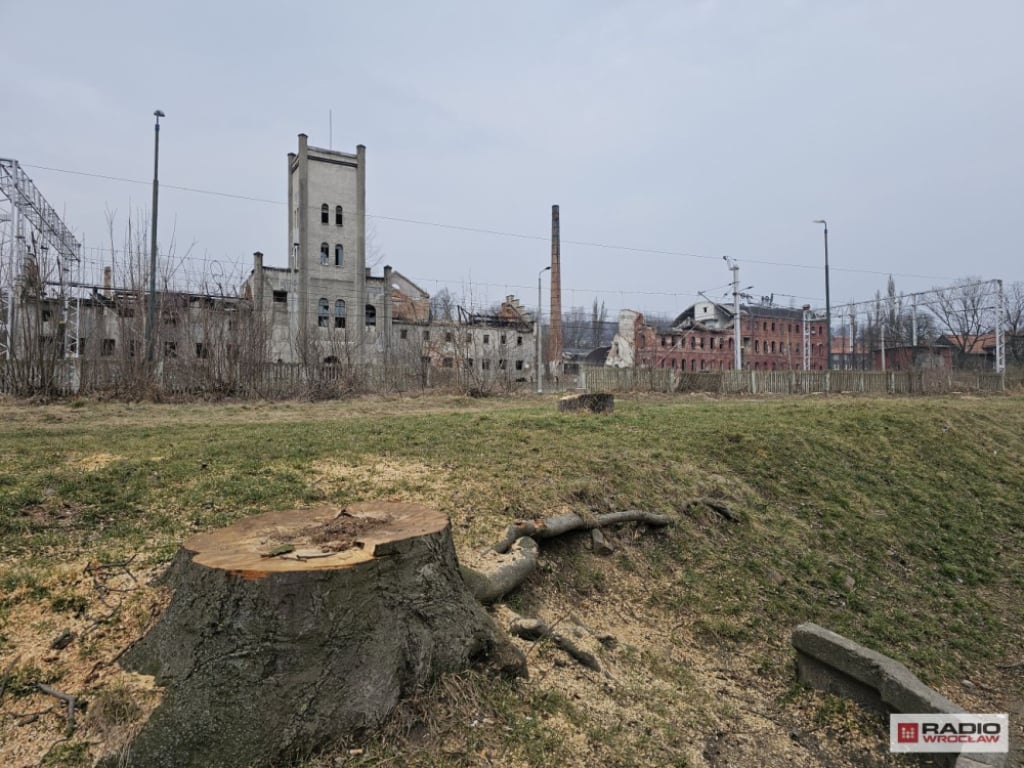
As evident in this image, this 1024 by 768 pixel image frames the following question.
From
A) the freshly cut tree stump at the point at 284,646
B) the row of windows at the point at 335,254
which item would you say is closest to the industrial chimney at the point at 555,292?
the row of windows at the point at 335,254

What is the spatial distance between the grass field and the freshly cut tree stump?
0.15 m

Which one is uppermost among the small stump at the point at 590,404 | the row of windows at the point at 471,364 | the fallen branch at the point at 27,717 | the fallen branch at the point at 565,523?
the row of windows at the point at 471,364

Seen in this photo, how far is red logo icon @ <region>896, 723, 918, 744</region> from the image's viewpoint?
397 cm

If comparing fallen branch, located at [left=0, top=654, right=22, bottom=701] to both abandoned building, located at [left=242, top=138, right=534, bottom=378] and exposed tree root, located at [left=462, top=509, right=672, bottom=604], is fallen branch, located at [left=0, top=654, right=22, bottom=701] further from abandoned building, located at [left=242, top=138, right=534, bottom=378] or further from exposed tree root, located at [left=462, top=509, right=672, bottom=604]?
abandoned building, located at [left=242, top=138, right=534, bottom=378]

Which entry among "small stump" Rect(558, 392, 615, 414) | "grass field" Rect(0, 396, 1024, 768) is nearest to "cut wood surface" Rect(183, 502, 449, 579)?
"grass field" Rect(0, 396, 1024, 768)

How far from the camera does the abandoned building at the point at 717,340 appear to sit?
6288 cm

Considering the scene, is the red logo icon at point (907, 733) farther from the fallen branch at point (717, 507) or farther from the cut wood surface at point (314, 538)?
the cut wood surface at point (314, 538)

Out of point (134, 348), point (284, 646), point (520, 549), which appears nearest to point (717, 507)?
point (520, 549)

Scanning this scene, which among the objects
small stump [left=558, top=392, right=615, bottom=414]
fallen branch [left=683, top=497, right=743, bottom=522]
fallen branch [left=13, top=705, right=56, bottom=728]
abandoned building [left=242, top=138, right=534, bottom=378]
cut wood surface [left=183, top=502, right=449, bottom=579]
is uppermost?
abandoned building [left=242, top=138, right=534, bottom=378]

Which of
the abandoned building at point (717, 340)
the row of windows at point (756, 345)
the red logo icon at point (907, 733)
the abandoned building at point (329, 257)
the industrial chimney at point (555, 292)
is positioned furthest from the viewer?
the row of windows at point (756, 345)

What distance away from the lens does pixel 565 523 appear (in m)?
5.74

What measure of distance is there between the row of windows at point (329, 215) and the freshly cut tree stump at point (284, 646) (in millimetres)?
42540

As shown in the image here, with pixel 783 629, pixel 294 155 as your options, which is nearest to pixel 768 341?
pixel 294 155

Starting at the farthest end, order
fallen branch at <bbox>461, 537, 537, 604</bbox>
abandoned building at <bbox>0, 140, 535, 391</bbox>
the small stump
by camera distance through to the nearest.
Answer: abandoned building at <bbox>0, 140, 535, 391</bbox> < the small stump < fallen branch at <bbox>461, 537, 537, 604</bbox>
